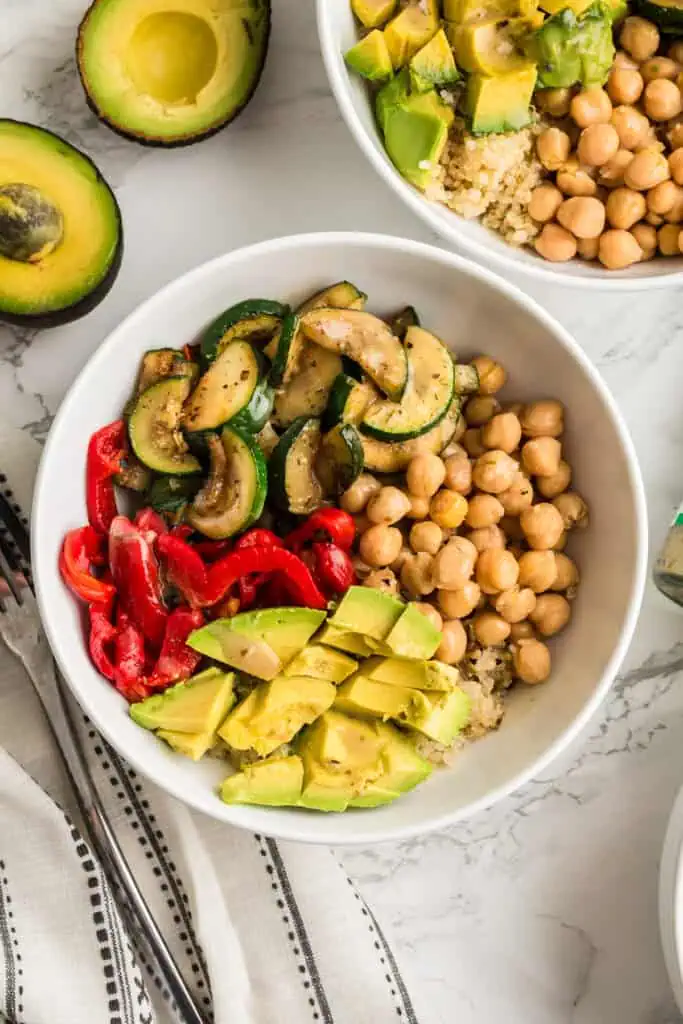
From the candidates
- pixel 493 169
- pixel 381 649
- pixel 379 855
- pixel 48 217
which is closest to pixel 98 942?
pixel 379 855

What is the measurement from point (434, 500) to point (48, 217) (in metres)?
0.60

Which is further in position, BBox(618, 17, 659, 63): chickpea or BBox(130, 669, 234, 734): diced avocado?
BBox(618, 17, 659, 63): chickpea

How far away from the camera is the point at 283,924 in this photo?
1605 millimetres

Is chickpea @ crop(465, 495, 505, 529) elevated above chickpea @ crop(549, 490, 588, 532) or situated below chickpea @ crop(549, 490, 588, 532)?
above

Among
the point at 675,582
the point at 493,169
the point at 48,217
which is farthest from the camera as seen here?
the point at 675,582

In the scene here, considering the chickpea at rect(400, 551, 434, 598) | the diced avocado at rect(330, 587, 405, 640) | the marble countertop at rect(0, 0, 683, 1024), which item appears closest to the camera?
the diced avocado at rect(330, 587, 405, 640)

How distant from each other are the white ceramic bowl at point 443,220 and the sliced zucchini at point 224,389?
288 millimetres

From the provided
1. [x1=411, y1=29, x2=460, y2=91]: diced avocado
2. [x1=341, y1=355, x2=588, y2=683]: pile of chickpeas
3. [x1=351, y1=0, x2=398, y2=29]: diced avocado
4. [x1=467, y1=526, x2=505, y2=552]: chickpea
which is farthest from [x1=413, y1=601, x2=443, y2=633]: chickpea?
[x1=351, y1=0, x2=398, y2=29]: diced avocado

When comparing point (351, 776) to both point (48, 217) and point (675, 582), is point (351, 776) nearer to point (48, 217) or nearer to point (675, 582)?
point (675, 582)

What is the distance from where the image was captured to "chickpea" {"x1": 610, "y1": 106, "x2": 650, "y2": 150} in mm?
1432

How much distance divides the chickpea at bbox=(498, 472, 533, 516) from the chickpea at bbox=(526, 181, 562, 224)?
350 millimetres

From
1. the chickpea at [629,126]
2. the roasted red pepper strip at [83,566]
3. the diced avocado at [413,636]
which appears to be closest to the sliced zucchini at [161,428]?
the roasted red pepper strip at [83,566]

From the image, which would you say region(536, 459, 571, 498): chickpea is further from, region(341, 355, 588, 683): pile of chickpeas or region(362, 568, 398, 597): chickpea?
region(362, 568, 398, 597): chickpea

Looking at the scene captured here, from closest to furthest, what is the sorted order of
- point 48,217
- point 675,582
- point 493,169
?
point 48,217
point 493,169
point 675,582
